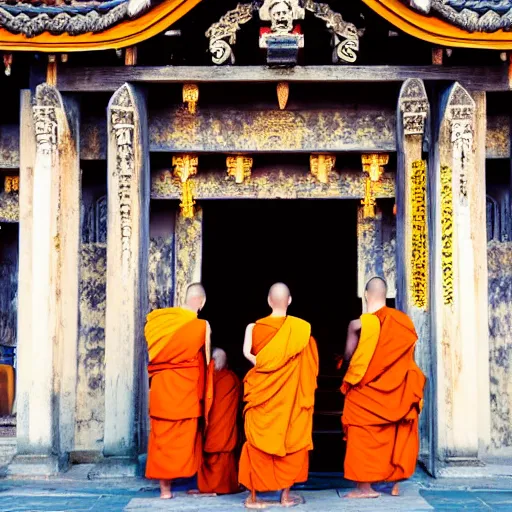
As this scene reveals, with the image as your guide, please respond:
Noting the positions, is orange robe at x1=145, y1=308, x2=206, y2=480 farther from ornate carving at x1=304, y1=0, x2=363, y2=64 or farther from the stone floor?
ornate carving at x1=304, y1=0, x2=363, y2=64

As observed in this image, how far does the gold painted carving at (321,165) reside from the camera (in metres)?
8.57

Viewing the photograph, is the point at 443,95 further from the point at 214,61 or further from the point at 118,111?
the point at 118,111

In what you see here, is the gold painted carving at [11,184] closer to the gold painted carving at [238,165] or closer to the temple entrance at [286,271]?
the gold painted carving at [238,165]

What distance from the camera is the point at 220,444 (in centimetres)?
750

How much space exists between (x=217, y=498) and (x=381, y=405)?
1.67 meters

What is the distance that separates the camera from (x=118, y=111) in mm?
7961

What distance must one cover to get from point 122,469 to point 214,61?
3.94 m

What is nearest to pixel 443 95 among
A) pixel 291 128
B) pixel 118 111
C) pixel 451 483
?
pixel 291 128

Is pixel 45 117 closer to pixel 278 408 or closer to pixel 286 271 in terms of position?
pixel 278 408

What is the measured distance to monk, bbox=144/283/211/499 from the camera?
23.3 ft

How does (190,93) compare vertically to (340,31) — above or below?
below

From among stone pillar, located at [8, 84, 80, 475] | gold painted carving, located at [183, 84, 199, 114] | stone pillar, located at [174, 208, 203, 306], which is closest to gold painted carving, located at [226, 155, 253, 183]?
stone pillar, located at [174, 208, 203, 306]

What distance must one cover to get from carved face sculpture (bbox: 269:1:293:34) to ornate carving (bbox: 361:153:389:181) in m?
1.62

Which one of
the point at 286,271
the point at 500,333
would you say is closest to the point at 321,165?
the point at 500,333
